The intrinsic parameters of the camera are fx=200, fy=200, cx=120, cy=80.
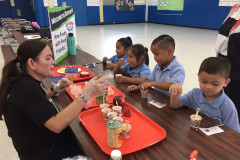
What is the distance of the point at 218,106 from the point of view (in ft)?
4.24

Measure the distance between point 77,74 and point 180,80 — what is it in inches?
40.4

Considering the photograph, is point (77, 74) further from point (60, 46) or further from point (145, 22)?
point (145, 22)

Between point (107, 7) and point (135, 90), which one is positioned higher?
point (107, 7)

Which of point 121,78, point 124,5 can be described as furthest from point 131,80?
point 124,5

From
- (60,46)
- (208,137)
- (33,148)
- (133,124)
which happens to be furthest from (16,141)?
(60,46)

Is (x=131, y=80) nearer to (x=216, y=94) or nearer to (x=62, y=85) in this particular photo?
(x=62, y=85)

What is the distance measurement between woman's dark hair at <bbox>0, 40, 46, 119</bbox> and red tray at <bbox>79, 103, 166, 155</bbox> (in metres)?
0.45

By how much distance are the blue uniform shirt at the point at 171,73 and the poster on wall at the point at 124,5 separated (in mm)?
11366

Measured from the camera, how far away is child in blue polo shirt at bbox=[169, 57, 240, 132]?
49.7 inches

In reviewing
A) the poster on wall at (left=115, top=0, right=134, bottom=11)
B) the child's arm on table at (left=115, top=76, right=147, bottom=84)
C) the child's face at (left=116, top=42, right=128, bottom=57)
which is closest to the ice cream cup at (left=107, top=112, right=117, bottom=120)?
the child's arm on table at (left=115, top=76, right=147, bottom=84)

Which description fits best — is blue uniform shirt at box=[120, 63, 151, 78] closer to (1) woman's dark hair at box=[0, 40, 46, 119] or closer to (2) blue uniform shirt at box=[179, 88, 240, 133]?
(2) blue uniform shirt at box=[179, 88, 240, 133]

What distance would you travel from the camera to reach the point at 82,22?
11812 mm

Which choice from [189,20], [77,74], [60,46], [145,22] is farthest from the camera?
[145,22]

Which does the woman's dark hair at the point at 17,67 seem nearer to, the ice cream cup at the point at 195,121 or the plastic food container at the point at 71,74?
the plastic food container at the point at 71,74
